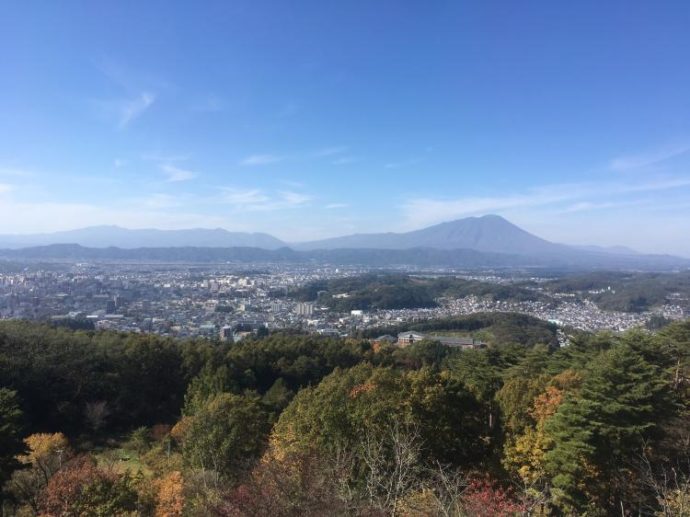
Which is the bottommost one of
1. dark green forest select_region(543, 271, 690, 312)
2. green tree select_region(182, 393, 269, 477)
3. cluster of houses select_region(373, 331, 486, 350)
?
cluster of houses select_region(373, 331, 486, 350)

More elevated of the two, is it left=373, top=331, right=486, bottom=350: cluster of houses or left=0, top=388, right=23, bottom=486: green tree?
left=0, top=388, right=23, bottom=486: green tree

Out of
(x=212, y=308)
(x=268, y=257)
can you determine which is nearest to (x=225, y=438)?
(x=212, y=308)

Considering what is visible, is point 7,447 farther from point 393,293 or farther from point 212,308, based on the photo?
point 393,293

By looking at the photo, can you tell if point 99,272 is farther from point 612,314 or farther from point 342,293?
point 612,314

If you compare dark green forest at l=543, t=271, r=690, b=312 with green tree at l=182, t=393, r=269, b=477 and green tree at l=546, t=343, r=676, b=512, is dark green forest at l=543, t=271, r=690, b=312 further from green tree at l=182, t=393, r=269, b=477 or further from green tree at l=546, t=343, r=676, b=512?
green tree at l=182, t=393, r=269, b=477

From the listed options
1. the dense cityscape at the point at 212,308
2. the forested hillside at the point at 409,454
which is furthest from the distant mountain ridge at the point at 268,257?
the forested hillside at the point at 409,454

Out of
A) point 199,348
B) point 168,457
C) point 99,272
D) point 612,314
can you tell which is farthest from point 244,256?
point 168,457

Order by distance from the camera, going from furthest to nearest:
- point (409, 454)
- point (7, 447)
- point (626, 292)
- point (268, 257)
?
point (268, 257)
point (626, 292)
point (7, 447)
point (409, 454)

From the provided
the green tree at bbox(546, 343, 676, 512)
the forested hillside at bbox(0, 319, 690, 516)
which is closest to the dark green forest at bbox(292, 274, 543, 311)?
the forested hillside at bbox(0, 319, 690, 516)

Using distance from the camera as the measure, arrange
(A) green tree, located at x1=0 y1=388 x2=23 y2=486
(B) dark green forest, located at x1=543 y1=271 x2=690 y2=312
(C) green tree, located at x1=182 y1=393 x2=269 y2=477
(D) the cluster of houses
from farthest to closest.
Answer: (B) dark green forest, located at x1=543 y1=271 x2=690 y2=312 → (D) the cluster of houses → (C) green tree, located at x1=182 y1=393 x2=269 y2=477 → (A) green tree, located at x1=0 y1=388 x2=23 y2=486

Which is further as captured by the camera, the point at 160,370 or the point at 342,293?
the point at 342,293

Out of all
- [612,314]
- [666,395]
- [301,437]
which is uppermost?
[666,395]
